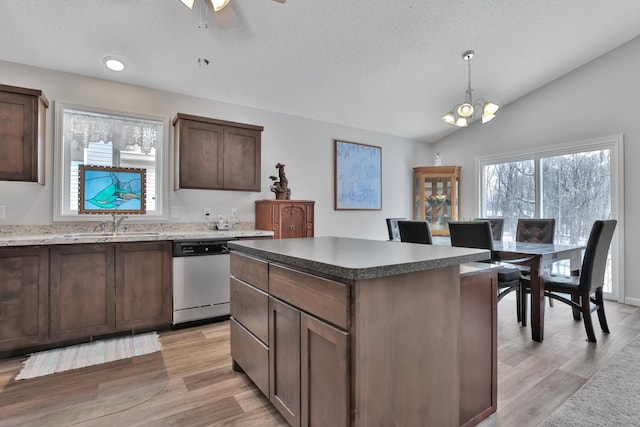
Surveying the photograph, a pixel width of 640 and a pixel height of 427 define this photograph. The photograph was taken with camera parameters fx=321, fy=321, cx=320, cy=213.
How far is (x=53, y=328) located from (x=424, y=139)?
587 centimetres

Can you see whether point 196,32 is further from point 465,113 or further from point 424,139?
point 424,139

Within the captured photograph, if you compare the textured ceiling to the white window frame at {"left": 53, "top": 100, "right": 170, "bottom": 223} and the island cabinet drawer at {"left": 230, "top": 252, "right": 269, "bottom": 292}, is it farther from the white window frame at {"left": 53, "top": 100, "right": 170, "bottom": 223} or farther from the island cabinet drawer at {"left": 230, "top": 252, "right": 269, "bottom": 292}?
the island cabinet drawer at {"left": 230, "top": 252, "right": 269, "bottom": 292}

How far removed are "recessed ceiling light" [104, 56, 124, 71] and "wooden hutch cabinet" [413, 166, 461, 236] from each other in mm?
4640

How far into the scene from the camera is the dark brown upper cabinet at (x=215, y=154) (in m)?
3.42

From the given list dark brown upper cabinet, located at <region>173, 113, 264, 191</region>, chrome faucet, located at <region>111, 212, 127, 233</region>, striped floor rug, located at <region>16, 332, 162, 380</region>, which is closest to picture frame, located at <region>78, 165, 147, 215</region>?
chrome faucet, located at <region>111, 212, 127, 233</region>

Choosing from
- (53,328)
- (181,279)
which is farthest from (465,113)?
(53,328)

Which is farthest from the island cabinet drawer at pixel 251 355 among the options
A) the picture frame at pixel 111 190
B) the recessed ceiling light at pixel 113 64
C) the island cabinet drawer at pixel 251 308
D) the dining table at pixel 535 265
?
the recessed ceiling light at pixel 113 64

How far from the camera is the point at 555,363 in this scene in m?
2.35

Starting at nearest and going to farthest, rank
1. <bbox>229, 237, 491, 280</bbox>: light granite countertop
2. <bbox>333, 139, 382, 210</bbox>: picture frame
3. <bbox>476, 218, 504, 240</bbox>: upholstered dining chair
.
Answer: <bbox>229, 237, 491, 280</bbox>: light granite countertop
<bbox>476, 218, 504, 240</bbox>: upholstered dining chair
<bbox>333, 139, 382, 210</bbox>: picture frame

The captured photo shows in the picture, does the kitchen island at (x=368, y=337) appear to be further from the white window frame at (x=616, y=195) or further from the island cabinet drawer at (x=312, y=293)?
the white window frame at (x=616, y=195)

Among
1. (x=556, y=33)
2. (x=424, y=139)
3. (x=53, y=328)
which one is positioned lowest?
(x=53, y=328)

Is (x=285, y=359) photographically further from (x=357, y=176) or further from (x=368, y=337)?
(x=357, y=176)

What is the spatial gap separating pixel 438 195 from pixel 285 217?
10.2ft

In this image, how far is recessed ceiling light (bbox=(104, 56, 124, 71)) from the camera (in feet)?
9.97
